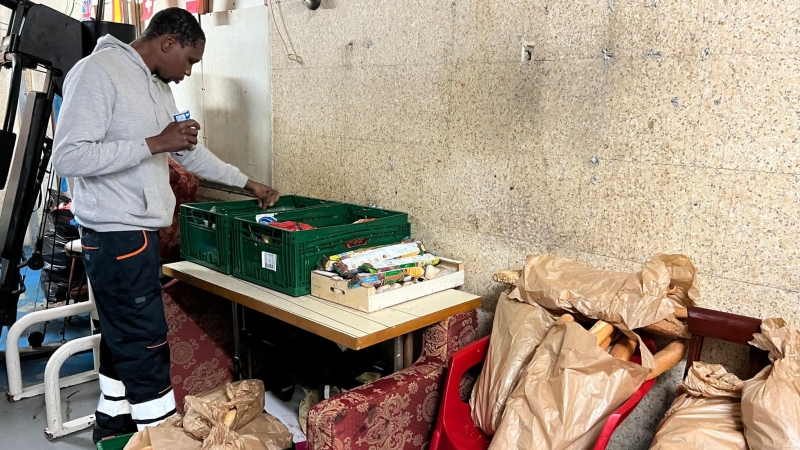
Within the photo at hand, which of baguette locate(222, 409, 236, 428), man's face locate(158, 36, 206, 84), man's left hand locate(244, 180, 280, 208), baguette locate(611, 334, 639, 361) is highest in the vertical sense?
man's face locate(158, 36, 206, 84)

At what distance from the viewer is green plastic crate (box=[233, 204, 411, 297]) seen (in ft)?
6.40

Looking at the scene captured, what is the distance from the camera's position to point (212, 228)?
2285 mm

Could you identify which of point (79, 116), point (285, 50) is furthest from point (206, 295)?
point (285, 50)

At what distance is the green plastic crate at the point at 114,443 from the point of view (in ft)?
6.01

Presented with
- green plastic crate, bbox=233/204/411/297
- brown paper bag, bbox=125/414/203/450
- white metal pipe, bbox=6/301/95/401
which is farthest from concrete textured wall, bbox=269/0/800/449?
white metal pipe, bbox=6/301/95/401

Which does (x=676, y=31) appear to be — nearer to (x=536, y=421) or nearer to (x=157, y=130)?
(x=536, y=421)

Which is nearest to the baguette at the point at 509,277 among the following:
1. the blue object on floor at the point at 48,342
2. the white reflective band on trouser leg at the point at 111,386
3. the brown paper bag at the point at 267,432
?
the brown paper bag at the point at 267,432

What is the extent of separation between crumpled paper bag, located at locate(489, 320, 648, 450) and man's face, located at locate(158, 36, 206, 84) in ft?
5.16

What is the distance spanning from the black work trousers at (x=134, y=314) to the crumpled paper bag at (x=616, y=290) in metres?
1.27

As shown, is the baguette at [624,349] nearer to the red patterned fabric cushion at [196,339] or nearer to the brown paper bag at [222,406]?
the brown paper bag at [222,406]

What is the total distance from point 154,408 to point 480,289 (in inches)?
50.3

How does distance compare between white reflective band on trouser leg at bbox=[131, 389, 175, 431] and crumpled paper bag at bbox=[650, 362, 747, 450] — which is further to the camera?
white reflective band on trouser leg at bbox=[131, 389, 175, 431]

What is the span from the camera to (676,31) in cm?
163

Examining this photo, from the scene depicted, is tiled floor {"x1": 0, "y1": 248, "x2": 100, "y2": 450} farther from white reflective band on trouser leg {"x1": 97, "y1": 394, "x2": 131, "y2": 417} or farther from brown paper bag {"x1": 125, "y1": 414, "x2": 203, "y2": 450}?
brown paper bag {"x1": 125, "y1": 414, "x2": 203, "y2": 450}
